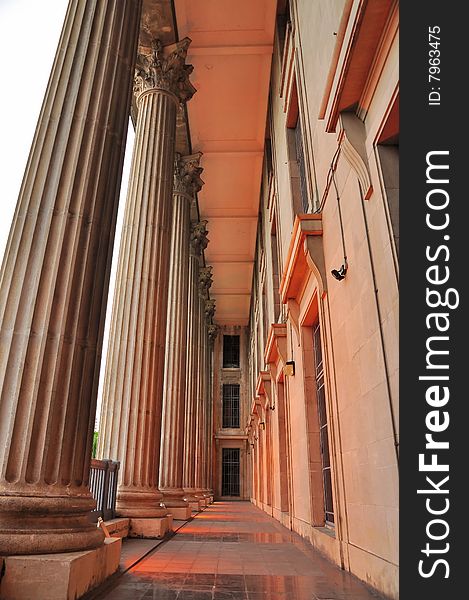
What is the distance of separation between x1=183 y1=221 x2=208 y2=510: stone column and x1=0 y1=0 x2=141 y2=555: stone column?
13526 millimetres

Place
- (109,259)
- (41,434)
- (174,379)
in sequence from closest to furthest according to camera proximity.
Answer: (41,434) → (109,259) → (174,379)

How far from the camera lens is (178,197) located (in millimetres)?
16188

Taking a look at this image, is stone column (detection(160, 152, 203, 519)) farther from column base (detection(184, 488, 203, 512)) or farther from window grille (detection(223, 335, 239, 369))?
window grille (detection(223, 335, 239, 369))

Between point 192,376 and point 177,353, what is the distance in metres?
4.57

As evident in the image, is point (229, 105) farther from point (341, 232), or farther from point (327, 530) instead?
point (327, 530)

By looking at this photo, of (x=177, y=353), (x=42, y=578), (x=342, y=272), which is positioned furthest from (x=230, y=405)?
(x=42, y=578)

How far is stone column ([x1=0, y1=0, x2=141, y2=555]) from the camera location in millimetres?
3883

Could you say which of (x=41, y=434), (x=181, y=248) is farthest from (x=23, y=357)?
(x=181, y=248)

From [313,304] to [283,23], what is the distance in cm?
977

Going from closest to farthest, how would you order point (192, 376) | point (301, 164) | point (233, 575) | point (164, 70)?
point (233, 575), point (301, 164), point (164, 70), point (192, 376)

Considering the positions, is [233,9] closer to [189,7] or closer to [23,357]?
[189,7]

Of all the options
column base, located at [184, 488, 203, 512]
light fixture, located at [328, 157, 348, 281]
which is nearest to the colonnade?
light fixture, located at [328, 157, 348, 281]

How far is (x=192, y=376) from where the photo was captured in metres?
19.1

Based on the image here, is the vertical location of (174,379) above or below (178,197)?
below
